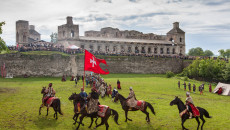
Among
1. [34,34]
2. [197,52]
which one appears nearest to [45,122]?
[34,34]

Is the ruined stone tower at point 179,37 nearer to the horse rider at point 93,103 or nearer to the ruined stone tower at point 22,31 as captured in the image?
the ruined stone tower at point 22,31

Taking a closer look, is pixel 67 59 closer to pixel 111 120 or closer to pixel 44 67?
pixel 44 67

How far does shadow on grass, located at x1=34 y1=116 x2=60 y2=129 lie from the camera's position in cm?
1188

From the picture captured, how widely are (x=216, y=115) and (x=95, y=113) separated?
9454 mm

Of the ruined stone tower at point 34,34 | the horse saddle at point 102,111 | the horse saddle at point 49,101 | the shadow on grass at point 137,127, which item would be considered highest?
the ruined stone tower at point 34,34

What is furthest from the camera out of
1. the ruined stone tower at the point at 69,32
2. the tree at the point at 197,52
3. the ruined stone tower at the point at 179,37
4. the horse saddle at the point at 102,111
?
the tree at the point at 197,52

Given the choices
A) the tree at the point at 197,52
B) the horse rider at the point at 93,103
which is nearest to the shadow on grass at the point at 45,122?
the horse rider at the point at 93,103

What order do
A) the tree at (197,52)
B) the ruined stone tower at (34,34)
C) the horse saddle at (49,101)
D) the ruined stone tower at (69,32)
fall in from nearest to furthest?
the horse saddle at (49,101) < the ruined stone tower at (69,32) < the ruined stone tower at (34,34) < the tree at (197,52)

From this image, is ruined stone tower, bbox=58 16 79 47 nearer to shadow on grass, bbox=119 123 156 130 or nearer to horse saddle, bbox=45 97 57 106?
horse saddle, bbox=45 97 57 106

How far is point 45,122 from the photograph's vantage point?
1255 cm

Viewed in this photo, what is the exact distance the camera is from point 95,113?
1123 cm

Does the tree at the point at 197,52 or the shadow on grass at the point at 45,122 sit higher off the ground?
the tree at the point at 197,52

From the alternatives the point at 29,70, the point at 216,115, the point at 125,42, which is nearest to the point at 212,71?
the point at 125,42

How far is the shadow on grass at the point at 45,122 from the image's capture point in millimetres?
11875
